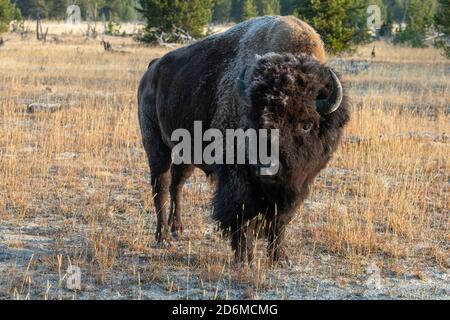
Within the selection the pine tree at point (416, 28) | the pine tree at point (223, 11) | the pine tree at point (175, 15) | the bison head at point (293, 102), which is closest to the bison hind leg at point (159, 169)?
the bison head at point (293, 102)

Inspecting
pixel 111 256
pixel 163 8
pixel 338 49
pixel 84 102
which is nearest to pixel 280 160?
pixel 111 256

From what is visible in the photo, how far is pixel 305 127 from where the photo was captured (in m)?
4.58

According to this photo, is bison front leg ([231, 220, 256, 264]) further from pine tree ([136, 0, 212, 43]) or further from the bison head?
pine tree ([136, 0, 212, 43])

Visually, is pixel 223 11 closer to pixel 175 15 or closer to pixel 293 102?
pixel 175 15

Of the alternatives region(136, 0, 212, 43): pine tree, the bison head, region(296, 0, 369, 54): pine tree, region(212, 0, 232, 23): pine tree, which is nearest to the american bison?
the bison head

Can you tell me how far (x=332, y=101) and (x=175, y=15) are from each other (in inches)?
1049

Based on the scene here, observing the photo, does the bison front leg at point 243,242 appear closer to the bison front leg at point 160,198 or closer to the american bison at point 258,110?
the american bison at point 258,110

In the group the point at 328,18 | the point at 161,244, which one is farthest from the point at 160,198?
the point at 328,18

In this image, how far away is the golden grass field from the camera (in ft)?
15.7

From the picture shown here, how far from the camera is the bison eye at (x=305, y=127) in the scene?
454 cm
